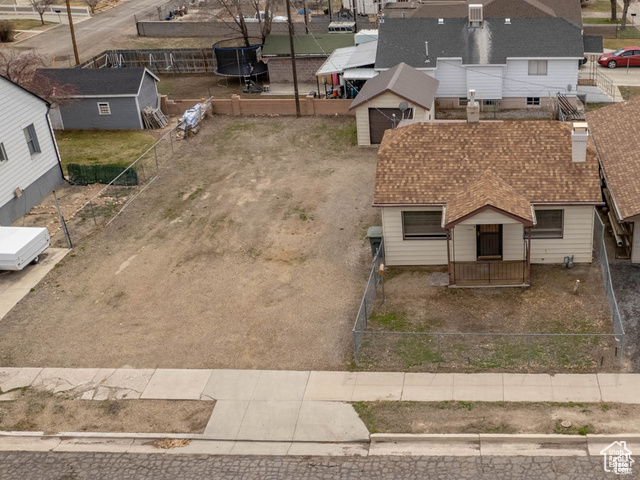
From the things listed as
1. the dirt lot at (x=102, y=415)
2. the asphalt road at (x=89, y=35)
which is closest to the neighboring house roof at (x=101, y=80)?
the asphalt road at (x=89, y=35)

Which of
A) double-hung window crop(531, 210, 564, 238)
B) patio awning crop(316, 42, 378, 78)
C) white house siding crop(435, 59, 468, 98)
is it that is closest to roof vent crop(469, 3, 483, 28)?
white house siding crop(435, 59, 468, 98)

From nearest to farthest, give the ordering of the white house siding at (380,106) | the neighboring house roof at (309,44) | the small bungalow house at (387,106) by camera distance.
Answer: the small bungalow house at (387,106) → the white house siding at (380,106) → the neighboring house roof at (309,44)

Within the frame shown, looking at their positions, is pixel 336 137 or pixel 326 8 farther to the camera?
pixel 326 8

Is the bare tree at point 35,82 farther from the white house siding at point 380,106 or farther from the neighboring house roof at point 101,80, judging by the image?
the white house siding at point 380,106

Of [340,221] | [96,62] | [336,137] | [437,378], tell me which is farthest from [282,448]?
[96,62]

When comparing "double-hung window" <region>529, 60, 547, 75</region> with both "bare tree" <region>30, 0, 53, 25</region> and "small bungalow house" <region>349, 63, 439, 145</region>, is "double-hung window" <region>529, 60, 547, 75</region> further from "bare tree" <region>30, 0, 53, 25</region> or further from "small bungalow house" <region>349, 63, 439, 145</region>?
"bare tree" <region>30, 0, 53, 25</region>

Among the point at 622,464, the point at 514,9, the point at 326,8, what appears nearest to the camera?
the point at 622,464

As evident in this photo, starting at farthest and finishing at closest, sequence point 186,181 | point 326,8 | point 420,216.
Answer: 1. point 326,8
2. point 186,181
3. point 420,216

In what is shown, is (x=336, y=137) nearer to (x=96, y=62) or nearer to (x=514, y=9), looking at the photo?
(x=514, y=9)
